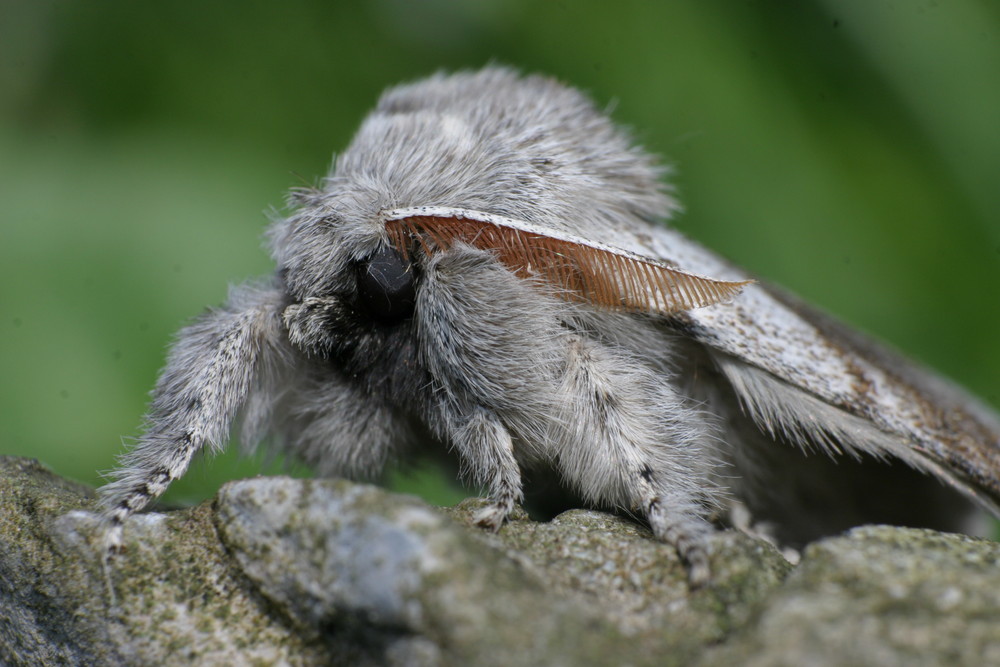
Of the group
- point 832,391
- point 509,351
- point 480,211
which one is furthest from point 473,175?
point 832,391

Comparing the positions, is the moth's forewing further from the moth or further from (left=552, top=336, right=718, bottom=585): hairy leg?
(left=552, top=336, right=718, bottom=585): hairy leg

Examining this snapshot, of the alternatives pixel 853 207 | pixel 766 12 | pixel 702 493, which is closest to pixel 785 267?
pixel 853 207

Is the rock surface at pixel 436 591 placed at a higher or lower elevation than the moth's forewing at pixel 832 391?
lower

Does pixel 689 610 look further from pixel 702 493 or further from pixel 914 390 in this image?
pixel 914 390

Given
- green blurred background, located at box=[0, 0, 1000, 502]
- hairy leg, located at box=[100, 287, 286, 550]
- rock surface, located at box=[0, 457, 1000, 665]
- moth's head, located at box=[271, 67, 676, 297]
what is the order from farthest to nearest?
green blurred background, located at box=[0, 0, 1000, 502] < moth's head, located at box=[271, 67, 676, 297] < hairy leg, located at box=[100, 287, 286, 550] < rock surface, located at box=[0, 457, 1000, 665]

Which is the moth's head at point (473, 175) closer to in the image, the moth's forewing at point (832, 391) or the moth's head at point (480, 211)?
the moth's head at point (480, 211)

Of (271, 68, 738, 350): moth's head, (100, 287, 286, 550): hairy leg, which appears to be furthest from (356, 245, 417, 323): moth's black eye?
(100, 287, 286, 550): hairy leg

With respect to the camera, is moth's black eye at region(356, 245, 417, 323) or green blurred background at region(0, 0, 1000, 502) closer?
moth's black eye at region(356, 245, 417, 323)

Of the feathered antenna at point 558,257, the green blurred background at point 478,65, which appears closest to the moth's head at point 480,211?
the feathered antenna at point 558,257
